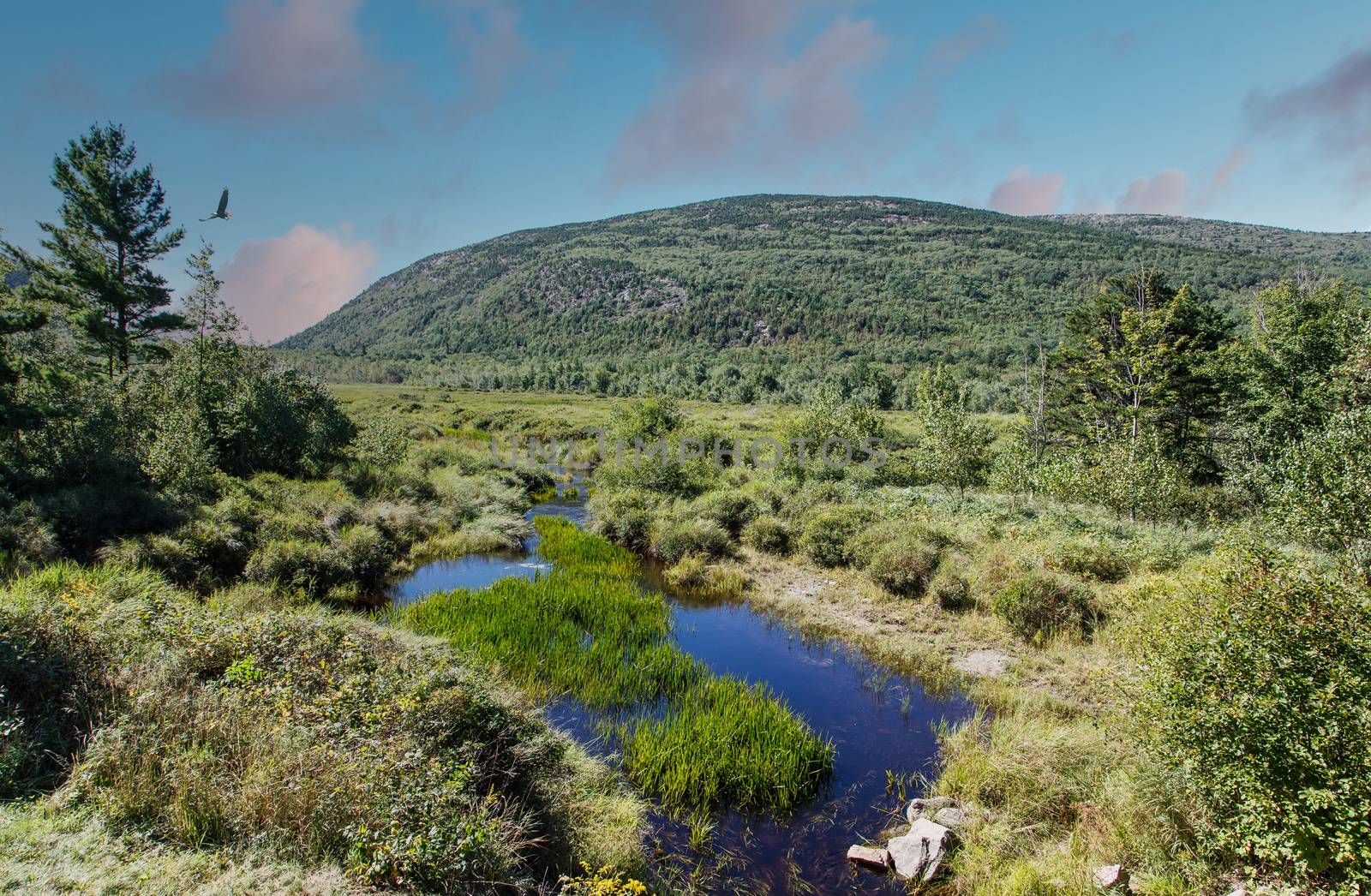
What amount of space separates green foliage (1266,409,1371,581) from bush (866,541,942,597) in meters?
8.08

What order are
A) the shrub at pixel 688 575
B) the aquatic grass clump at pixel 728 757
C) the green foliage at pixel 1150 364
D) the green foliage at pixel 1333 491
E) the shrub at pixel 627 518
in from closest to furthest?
1. the aquatic grass clump at pixel 728 757
2. the green foliage at pixel 1333 491
3. the shrub at pixel 688 575
4. the shrub at pixel 627 518
5. the green foliage at pixel 1150 364

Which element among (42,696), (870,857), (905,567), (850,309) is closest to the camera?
(42,696)

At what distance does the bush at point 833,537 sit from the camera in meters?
22.1

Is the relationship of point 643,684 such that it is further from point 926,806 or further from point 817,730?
point 926,806

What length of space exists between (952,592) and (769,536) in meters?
7.83

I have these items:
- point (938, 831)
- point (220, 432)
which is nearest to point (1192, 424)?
point (938, 831)

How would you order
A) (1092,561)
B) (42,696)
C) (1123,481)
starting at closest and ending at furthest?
(42,696)
(1092,561)
(1123,481)

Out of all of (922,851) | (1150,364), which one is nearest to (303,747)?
(922,851)

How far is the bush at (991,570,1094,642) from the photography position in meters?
15.6

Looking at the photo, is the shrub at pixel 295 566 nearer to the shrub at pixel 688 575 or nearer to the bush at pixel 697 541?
the shrub at pixel 688 575

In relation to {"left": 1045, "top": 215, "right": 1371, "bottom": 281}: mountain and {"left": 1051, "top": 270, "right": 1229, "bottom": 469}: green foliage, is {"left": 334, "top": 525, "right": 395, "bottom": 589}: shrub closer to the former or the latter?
{"left": 1051, "top": 270, "right": 1229, "bottom": 469}: green foliage

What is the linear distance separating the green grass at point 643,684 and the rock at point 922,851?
1.74 meters

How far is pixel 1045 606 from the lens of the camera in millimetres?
15844

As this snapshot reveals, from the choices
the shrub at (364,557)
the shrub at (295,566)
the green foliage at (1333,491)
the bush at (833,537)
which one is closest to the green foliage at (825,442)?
the bush at (833,537)
